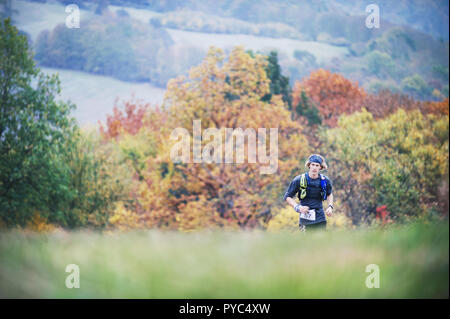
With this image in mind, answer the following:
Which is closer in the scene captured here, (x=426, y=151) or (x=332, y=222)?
(x=332, y=222)

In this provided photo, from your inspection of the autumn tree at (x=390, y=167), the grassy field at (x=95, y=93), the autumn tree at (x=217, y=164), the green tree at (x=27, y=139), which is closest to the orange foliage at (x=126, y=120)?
the grassy field at (x=95, y=93)

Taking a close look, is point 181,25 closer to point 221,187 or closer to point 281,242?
point 221,187

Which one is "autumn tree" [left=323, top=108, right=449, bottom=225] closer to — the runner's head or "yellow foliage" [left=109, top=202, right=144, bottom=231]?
"yellow foliage" [left=109, top=202, right=144, bottom=231]

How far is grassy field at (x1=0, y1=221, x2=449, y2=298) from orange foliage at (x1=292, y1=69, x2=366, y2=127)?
2716cm

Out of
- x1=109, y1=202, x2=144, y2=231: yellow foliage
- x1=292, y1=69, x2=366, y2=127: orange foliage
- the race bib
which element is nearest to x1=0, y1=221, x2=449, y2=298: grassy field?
the race bib

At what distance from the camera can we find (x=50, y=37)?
39.8m

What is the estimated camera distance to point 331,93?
122ft

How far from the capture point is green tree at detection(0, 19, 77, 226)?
18625 millimetres

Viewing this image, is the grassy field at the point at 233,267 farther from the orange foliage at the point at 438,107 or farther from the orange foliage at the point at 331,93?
the orange foliage at the point at 438,107

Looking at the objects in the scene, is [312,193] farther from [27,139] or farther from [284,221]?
[27,139]

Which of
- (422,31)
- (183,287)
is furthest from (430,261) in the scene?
(422,31)

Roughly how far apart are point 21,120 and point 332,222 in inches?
622

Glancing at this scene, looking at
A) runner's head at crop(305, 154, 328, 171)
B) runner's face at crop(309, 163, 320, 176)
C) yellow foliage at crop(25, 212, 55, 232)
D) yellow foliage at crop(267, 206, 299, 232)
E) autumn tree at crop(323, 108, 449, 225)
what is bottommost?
yellow foliage at crop(25, 212, 55, 232)

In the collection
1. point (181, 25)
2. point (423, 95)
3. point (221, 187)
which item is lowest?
point (221, 187)
